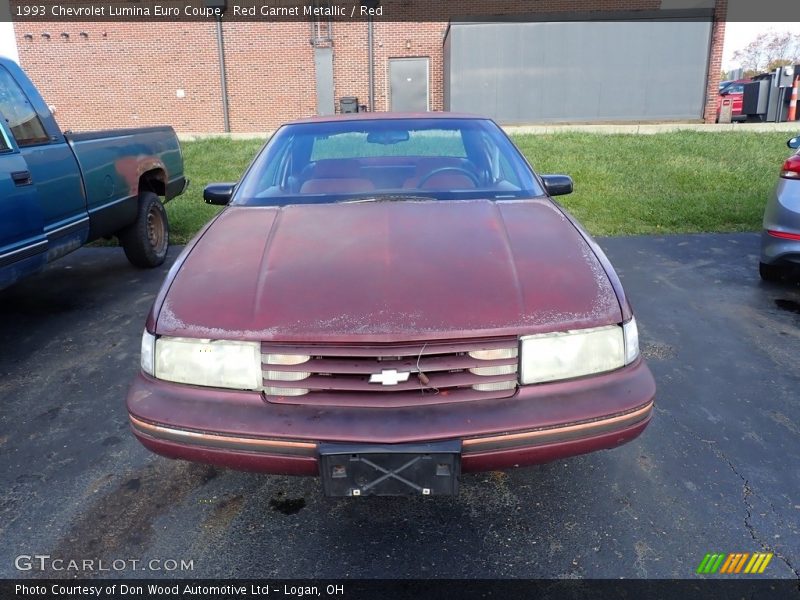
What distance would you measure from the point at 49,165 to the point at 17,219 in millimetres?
611

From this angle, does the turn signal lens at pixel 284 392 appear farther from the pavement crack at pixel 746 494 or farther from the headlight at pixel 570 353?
the pavement crack at pixel 746 494

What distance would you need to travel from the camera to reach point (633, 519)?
229 cm

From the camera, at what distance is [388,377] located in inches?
74.9

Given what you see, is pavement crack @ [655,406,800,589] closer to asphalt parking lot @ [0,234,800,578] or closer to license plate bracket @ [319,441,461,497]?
asphalt parking lot @ [0,234,800,578]

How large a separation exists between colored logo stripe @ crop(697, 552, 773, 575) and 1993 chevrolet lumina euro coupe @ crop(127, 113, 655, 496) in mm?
524

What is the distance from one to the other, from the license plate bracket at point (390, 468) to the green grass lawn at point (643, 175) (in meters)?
5.81

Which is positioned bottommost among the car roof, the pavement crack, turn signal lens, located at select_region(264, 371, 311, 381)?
the pavement crack

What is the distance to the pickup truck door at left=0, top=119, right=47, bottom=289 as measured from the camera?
3.53 m

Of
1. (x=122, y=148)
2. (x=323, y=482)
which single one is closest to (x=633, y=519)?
(x=323, y=482)

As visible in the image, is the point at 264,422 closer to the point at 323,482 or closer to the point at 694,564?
the point at 323,482

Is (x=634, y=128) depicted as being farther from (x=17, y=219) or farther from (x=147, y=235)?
(x=17, y=219)

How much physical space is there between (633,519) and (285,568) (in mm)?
1316

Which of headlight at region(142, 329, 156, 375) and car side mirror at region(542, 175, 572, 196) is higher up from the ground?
car side mirror at region(542, 175, 572, 196)

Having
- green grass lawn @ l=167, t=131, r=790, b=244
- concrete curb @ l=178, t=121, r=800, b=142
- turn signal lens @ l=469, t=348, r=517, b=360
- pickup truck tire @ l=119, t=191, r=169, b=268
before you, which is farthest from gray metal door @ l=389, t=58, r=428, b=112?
turn signal lens @ l=469, t=348, r=517, b=360
